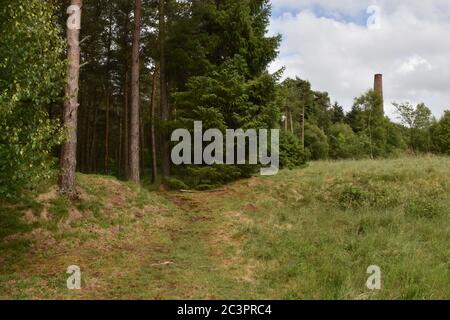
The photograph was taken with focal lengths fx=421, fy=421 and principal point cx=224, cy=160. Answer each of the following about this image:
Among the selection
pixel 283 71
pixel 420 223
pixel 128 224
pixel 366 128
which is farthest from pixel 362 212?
pixel 366 128

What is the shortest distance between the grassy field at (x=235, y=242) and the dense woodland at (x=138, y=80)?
1.48 m

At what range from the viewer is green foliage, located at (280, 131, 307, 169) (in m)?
22.3

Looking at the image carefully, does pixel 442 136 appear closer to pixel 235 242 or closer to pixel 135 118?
pixel 135 118

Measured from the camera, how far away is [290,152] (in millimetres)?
23688

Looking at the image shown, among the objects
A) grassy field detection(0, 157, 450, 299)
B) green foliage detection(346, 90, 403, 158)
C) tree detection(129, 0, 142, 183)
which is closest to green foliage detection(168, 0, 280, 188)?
tree detection(129, 0, 142, 183)

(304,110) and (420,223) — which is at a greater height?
(304,110)

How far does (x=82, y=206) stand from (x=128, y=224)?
4.71 ft

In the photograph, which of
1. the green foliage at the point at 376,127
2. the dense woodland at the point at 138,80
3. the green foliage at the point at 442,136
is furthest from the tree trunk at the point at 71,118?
the green foliage at the point at 376,127

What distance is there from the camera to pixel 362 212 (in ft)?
41.4

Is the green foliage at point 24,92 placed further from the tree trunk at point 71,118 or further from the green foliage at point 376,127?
the green foliage at point 376,127

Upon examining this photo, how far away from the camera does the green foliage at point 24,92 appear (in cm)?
784
